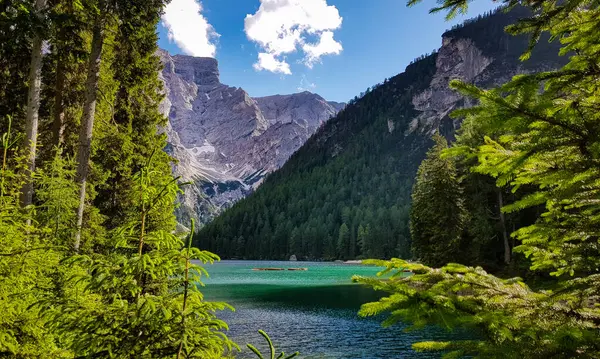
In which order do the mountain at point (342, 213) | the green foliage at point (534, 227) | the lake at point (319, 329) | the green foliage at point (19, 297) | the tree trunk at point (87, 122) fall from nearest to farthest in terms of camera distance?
the green foliage at point (534, 227), the green foliage at point (19, 297), the tree trunk at point (87, 122), the lake at point (319, 329), the mountain at point (342, 213)

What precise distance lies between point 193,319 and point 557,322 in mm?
3304

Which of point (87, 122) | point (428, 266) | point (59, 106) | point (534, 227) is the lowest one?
point (428, 266)

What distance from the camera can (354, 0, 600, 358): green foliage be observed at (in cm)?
286

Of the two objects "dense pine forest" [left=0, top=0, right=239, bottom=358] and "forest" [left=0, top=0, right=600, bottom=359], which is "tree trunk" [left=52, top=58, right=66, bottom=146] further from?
"forest" [left=0, top=0, right=600, bottom=359]

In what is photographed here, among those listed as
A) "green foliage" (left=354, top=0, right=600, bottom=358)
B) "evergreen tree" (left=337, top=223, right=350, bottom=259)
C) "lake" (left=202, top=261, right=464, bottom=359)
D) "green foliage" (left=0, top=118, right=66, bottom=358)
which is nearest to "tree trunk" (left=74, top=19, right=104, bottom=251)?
"green foliage" (left=0, top=118, right=66, bottom=358)

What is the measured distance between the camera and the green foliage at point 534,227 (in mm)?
2857

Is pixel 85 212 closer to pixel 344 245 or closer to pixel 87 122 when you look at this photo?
pixel 87 122

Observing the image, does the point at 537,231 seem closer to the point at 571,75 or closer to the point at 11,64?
the point at 571,75

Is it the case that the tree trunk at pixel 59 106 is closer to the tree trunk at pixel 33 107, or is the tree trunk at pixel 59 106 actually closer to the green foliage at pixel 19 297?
the tree trunk at pixel 33 107

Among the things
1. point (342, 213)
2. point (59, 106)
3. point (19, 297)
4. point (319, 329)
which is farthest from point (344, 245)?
point (19, 297)

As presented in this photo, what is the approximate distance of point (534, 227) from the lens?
146 inches

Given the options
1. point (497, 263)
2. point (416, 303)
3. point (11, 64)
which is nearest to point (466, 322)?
point (416, 303)

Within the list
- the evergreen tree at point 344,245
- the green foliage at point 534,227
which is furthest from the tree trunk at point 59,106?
the evergreen tree at point 344,245

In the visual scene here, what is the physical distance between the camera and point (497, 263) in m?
33.3
